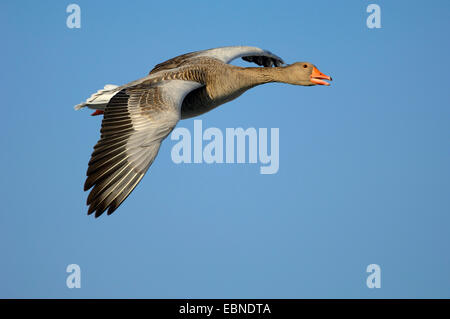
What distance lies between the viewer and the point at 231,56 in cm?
1352

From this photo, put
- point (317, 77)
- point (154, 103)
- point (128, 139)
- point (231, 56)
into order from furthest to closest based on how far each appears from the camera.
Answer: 1. point (231, 56)
2. point (317, 77)
3. point (154, 103)
4. point (128, 139)

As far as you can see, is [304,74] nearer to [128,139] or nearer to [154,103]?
[154,103]

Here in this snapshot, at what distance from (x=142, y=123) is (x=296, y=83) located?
3992mm

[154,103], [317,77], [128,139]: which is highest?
[317,77]

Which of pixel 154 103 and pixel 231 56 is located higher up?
pixel 231 56

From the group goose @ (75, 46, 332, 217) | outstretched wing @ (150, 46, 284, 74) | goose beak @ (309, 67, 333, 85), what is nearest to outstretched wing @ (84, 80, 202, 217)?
goose @ (75, 46, 332, 217)

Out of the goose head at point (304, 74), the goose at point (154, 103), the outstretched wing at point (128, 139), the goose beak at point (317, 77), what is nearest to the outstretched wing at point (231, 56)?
the goose at point (154, 103)

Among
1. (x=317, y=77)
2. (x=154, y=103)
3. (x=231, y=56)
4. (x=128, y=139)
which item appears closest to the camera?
(x=128, y=139)

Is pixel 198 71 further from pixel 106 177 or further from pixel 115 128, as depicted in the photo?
pixel 106 177

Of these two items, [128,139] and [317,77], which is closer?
[128,139]

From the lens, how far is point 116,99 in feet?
33.0

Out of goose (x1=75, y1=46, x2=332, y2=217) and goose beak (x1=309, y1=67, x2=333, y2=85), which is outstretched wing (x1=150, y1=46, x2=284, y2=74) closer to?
goose (x1=75, y1=46, x2=332, y2=217)

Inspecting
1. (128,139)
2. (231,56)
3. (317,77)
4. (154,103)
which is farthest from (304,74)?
(128,139)

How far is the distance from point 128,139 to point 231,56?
492 centimetres
